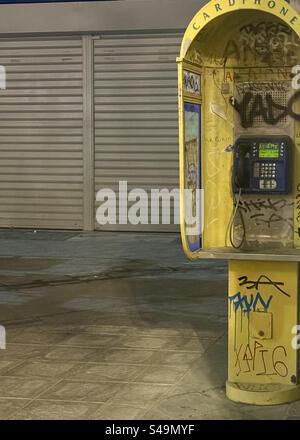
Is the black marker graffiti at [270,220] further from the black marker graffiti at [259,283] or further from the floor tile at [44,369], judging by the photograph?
the floor tile at [44,369]

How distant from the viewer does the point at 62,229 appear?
1571cm

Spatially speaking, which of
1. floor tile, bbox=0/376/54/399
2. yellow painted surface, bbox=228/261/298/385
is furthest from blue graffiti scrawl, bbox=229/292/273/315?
floor tile, bbox=0/376/54/399

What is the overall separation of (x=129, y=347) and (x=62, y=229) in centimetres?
843

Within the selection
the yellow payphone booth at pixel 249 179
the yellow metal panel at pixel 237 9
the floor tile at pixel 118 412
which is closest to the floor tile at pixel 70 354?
the floor tile at pixel 118 412

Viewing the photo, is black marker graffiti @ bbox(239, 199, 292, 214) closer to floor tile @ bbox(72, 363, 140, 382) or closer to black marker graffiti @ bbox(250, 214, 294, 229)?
black marker graffiti @ bbox(250, 214, 294, 229)

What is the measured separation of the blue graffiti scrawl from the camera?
5926mm

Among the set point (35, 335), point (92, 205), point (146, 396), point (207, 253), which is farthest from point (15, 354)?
point (92, 205)

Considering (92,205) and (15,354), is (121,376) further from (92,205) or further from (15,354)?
(92,205)

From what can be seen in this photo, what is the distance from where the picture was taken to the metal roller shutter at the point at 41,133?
1546 centimetres

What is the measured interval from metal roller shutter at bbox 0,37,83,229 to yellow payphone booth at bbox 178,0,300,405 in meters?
9.47

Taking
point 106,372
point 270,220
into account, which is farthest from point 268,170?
point 106,372

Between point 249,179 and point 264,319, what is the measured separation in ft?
3.27

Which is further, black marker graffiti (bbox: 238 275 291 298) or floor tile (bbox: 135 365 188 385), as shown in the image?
floor tile (bbox: 135 365 188 385)

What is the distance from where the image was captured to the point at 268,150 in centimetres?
599
